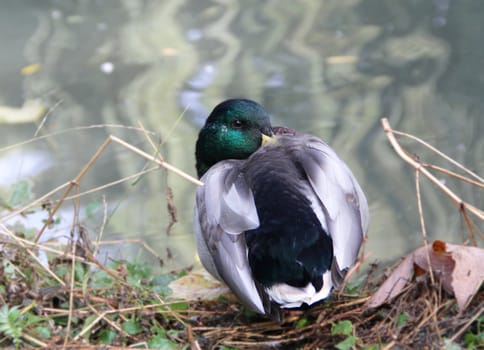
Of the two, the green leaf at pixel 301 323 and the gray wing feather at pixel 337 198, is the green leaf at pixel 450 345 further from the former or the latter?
the green leaf at pixel 301 323

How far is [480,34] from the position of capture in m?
8.98

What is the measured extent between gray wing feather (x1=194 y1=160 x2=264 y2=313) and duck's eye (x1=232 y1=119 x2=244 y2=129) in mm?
372

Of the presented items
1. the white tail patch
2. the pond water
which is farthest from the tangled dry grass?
the pond water

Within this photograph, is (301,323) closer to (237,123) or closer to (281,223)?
(281,223)

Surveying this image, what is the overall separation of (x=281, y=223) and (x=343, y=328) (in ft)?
1.51

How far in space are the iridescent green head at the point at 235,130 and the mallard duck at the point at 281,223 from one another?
0.50 ft

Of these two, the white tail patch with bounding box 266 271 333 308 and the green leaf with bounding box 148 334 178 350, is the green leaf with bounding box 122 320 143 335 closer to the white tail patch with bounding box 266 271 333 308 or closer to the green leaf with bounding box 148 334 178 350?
the green leaf with bounding box 148 334 178 350

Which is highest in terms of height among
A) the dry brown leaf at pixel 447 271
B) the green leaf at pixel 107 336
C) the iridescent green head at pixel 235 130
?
the iridescent green head at pixel 235 130

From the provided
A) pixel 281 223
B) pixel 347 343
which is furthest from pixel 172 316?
pixel 347 343

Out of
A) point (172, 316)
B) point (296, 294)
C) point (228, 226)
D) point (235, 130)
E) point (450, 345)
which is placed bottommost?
point (450, 345)

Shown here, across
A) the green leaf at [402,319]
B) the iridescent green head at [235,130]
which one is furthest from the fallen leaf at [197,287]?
the green leaf at [402,319]

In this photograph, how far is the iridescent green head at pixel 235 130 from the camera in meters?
4.08

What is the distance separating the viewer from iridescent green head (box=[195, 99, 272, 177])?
4.08 meters

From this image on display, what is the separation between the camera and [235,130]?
13.5 ft
